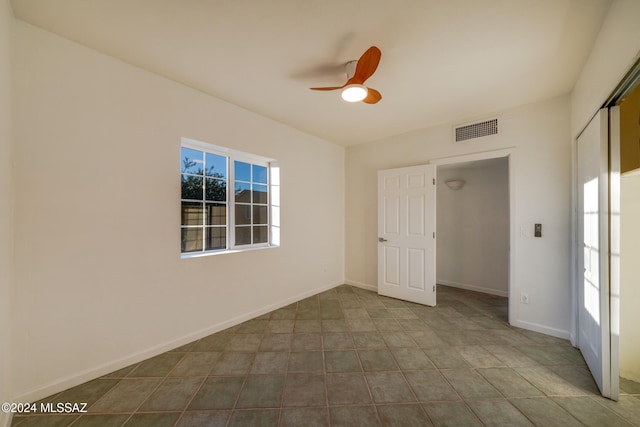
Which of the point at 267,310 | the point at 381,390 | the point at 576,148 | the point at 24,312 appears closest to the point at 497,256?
the point at 576,148

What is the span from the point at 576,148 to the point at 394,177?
6.32ft

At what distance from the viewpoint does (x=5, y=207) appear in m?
1.43

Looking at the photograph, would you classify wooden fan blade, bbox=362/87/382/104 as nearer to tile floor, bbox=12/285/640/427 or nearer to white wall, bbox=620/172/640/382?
white wall, bbox=620/172/640/382

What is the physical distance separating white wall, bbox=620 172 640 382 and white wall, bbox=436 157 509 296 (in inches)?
77.3

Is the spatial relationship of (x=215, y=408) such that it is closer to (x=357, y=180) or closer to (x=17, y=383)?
(x=17, y=383)

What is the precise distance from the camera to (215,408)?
61.7 inches

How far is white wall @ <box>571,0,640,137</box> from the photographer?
1287mm

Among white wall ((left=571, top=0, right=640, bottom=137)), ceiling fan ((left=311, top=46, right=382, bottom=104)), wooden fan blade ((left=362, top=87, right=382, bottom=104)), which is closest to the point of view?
white wall ((left=571, top=0, right=640, bottom=137))

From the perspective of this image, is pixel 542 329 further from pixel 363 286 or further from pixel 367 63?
pixel 367 63

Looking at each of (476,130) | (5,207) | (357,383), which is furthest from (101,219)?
(476,130)

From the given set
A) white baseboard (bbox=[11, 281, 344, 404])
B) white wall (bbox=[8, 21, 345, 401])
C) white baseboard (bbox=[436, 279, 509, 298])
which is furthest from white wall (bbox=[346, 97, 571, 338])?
white wall (bbox=[8, 21, 345, 401])

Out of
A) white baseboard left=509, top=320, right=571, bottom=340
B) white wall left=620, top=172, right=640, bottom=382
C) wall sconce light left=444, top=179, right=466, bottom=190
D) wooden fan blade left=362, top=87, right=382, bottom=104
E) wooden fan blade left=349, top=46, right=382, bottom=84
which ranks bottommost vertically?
white baseboard left=509, top=320, right=571, bottom=340

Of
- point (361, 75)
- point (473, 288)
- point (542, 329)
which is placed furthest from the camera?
point (473, 288)

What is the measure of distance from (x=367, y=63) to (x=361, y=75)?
0.38ft
